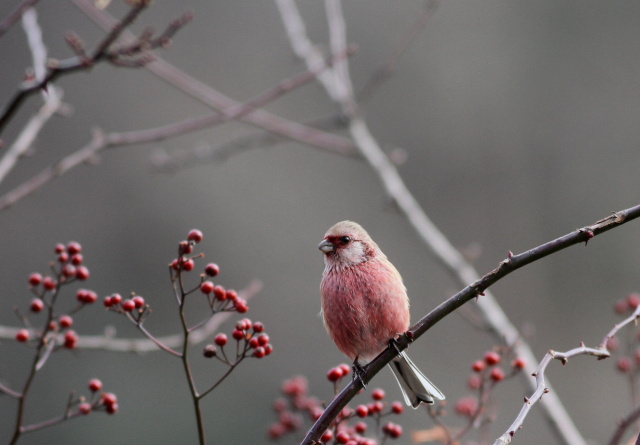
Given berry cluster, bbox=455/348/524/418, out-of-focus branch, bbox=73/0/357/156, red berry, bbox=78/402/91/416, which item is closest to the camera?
red berry, bbox=78/402/91/416

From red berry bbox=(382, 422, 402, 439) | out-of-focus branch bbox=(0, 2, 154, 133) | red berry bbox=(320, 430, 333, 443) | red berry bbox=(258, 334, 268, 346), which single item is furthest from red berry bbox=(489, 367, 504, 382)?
out-of-focus branch bbox=(0, 2, 154, 133)

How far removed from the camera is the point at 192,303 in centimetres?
1041

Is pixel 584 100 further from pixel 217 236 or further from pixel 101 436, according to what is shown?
pixel 101 436

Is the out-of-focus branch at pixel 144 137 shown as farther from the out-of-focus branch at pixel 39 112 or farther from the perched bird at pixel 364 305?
the perched bird at pixel 364 305

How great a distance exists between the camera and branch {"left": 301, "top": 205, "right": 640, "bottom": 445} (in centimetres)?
213

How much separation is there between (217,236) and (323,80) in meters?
5.61

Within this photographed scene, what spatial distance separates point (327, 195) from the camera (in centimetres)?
1162

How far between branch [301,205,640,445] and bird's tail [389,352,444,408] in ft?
3.62

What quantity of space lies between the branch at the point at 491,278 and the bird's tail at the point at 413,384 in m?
1.10

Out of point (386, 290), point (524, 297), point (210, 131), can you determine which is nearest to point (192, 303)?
point (210, 131)

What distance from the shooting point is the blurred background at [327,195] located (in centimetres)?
995

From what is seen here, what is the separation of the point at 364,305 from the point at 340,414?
72 centimetres

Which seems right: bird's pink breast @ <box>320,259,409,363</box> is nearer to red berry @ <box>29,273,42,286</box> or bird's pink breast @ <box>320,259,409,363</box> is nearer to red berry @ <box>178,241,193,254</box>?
red berry @ <box>178,241,193,254</box>

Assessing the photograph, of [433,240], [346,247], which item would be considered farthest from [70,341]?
[433,240]
